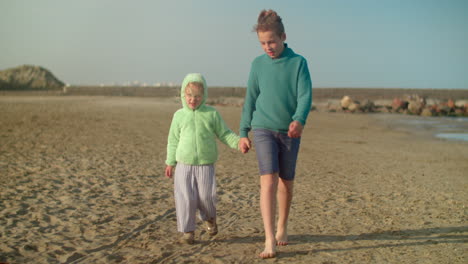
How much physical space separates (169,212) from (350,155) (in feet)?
16.4

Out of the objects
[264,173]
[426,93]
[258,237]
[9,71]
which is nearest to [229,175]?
[258,237]

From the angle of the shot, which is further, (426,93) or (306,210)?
(426,93)

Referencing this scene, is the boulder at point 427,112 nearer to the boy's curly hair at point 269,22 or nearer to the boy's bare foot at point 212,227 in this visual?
the boy's bare foot at point 212,227

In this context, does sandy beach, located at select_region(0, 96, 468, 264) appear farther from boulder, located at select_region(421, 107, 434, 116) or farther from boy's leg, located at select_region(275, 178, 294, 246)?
boulder, located at select_region(421, 107, 434, 116)

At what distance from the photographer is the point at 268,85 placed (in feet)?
10.7

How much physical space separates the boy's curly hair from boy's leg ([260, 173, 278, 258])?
1.03 m

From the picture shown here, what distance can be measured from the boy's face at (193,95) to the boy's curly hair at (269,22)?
621 millimetres

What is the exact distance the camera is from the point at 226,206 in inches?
184

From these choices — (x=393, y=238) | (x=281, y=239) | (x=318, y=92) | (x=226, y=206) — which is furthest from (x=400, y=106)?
(x=281, y=239)

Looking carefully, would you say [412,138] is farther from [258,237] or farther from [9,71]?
[9,71]

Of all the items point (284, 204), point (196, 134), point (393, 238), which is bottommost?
point (393, 238)

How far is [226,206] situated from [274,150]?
1617 mm

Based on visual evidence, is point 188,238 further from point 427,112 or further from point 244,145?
point 427,112

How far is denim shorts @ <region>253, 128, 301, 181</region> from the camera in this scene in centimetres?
322
